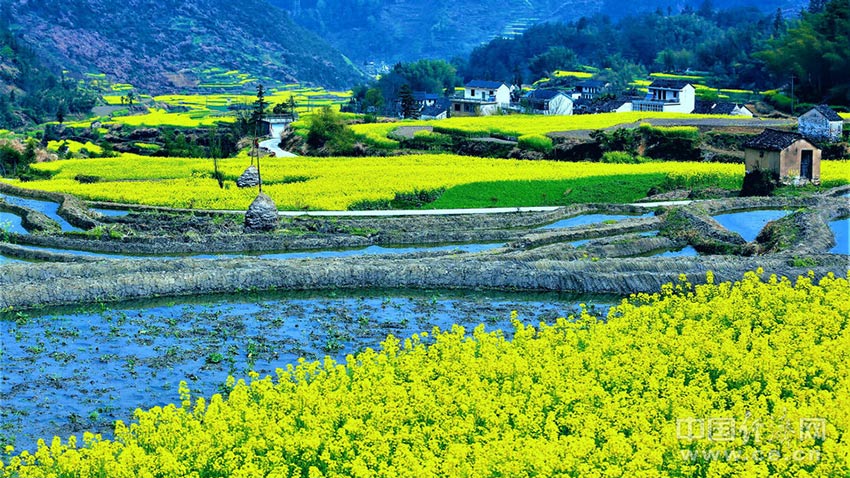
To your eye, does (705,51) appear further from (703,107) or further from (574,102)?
(703,107)

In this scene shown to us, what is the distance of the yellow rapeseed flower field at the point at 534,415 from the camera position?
13.2 meters

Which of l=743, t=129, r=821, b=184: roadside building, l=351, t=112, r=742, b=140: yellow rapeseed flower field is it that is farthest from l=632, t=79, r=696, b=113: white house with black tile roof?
l=743, t=129, r=821, b=184: roadside building

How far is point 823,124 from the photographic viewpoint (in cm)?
5800

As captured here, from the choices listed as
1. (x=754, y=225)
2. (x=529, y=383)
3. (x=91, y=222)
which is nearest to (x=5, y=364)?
(x=529, y=383)

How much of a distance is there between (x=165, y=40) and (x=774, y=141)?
5775 inches

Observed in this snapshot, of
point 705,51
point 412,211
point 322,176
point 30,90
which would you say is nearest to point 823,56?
point 322,176

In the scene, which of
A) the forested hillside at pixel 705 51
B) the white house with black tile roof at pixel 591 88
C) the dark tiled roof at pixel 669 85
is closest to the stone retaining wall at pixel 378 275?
the forested hillside at pixel 705 51

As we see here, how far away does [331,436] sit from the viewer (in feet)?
47.0

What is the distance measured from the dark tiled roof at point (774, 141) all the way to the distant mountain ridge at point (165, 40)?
419 ft

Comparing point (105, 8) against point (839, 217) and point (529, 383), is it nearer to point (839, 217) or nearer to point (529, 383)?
point (839, 217)

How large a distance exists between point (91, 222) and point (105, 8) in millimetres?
150018

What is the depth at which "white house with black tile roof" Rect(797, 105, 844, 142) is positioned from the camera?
57.7 m

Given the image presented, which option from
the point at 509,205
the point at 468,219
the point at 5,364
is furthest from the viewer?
the point at 509,205

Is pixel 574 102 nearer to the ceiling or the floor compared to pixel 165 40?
nearer to the floor
